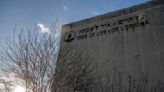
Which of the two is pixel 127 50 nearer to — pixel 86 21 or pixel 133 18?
pixel 133 18

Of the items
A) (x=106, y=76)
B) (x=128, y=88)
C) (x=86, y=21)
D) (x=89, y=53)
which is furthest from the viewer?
(x=86, y=21)

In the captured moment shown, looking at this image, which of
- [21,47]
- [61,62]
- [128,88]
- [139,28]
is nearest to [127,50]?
[139,28]

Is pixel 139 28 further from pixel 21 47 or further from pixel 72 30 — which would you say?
pixel 21 47

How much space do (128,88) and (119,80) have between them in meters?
0.55

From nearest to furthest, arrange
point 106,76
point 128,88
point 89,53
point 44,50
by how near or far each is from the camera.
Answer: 1. point 44,50
2. point 128,88
3. point 106,76
4. point 89,53

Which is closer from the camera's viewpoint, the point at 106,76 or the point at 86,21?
the point at 106,76

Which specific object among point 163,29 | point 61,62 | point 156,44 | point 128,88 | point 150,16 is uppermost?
point 150,16

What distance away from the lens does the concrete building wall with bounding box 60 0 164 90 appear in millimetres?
8242

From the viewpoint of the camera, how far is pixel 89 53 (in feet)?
32.5

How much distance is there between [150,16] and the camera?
897 centimetres

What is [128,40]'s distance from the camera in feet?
29.7

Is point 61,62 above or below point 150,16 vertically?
below

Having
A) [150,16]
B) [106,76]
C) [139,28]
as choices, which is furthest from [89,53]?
[150,16]

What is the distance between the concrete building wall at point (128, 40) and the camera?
27.0ft
